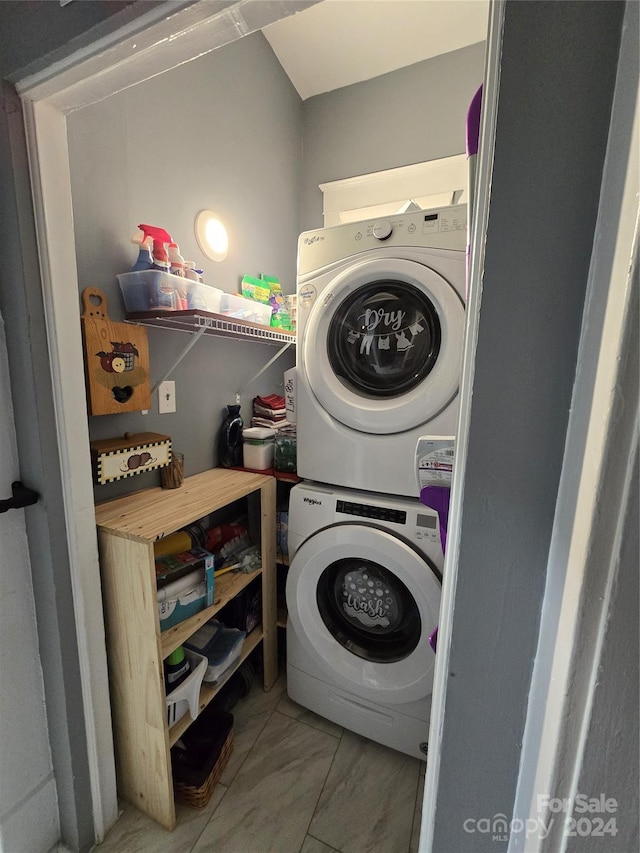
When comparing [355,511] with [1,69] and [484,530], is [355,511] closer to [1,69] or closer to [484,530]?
[484,530]

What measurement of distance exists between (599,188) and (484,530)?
38 centimetres

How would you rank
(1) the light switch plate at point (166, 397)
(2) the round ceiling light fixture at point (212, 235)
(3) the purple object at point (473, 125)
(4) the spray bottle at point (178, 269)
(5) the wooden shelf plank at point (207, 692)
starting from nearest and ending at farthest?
(3) the purple object at point (473, 125)
(5) the wooden shelf plank at point (207, 692)
(4) the spray bottle at point (178, 269)
(1) the light switch plate at point (166, 397)
(2) the round ceiling light fixture at point (212, 235)

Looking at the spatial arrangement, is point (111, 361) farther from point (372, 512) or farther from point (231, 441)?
point (372, 512)

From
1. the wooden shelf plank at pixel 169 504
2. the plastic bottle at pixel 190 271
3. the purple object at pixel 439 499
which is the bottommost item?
the wooden shelf plank at pixel 169 504

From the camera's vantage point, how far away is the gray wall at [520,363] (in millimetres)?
354

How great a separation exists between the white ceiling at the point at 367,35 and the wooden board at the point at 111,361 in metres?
1.69

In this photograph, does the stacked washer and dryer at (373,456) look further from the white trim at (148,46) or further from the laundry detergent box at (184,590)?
the white trim at (148,46)

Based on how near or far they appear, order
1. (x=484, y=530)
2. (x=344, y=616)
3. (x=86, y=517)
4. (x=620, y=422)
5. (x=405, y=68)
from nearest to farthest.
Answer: (x=620, y=422), (x=484, y=530), (x=86, y=517), (x=344, y=616), (x=405, y=68)

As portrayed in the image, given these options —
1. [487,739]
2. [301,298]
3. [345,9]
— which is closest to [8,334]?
[301,298]

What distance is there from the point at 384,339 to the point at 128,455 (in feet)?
2.90

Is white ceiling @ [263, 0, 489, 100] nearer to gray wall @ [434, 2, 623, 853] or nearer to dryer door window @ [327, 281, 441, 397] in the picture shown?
dryer door window @ [327, 281, 441, 397]

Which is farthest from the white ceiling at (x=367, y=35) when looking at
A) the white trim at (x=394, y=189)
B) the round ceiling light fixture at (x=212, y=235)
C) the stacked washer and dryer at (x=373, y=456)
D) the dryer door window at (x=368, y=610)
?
the dryer door window at (x=368, y=610)

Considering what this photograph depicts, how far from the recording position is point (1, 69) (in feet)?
2.25

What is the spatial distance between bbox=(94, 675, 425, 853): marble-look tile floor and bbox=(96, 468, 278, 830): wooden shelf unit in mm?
80
